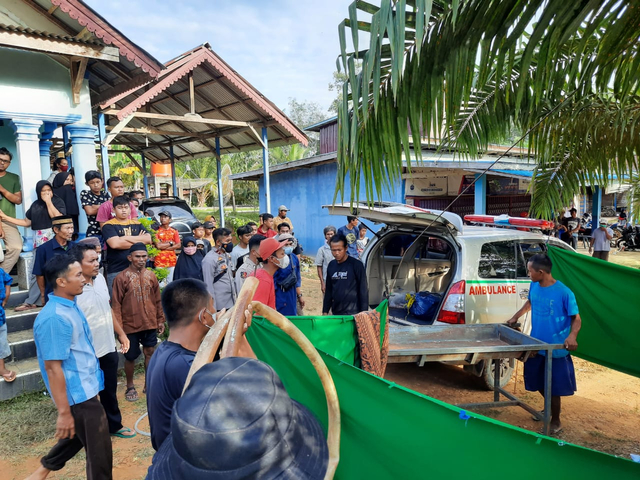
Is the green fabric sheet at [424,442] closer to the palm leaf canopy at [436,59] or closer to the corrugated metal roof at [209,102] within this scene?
the palm leaf canopy at [436,59]

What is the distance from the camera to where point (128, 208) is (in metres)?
5.52

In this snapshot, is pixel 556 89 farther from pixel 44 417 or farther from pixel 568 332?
pixel 44 417

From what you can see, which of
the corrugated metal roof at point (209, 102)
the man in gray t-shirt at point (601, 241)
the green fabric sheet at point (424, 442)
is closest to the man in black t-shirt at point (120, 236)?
the corrugated metal roof at point (209, 102)

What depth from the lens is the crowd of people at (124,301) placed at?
2.09m

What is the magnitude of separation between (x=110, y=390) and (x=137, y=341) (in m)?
0.95


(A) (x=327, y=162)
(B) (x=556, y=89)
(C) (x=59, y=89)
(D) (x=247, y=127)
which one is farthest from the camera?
(A) (x=327, y=162)

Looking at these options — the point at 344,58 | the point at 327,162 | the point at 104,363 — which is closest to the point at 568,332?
the point at 344,58

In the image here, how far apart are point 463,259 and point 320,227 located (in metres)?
10.7

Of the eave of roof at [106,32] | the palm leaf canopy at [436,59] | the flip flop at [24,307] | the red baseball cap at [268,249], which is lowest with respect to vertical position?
the flip flop at [24,307]

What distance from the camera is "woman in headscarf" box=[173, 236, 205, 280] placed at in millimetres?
6484

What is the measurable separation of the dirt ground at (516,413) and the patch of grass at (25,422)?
0.09 m

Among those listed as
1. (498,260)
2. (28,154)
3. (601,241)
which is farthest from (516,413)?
(601,241)

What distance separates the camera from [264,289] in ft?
13.6

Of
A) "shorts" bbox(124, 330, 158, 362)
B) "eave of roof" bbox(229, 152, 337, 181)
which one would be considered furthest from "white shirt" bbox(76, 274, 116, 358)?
"eave of roof" bbox(229, 152, 337, 181)
